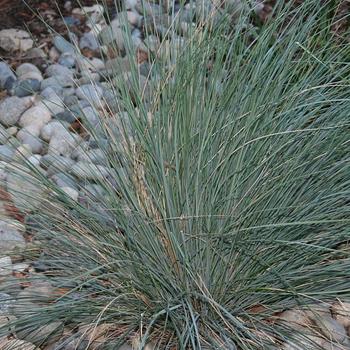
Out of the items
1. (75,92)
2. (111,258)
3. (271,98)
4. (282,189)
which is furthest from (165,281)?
(75,92)

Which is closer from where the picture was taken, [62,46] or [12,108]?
[12,108]

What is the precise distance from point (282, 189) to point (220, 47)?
1.71ft

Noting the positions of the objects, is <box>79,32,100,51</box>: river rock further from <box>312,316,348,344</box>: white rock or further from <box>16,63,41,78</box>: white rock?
<box>312,316,348,344</box>: white rock

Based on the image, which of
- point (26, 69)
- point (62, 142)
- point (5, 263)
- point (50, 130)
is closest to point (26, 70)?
point (26, 69)

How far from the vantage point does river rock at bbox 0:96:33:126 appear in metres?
3.46

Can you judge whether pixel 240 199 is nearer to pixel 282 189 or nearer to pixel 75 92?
pixel 282 189

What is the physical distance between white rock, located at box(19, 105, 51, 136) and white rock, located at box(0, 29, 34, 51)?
617 mm

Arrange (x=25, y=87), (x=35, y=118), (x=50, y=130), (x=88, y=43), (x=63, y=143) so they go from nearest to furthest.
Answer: (x=63, y=143)
(x=50, y=130)
(x=35, y=118)
(x=25, y=87)
(x=88, y=43)

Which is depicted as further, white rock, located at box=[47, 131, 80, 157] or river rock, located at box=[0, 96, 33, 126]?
river rock, located at box=[0, 96, 33, 126]

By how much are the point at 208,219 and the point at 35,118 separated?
1.41 meters

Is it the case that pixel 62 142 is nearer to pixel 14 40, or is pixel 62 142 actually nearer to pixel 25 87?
pixel 25 87

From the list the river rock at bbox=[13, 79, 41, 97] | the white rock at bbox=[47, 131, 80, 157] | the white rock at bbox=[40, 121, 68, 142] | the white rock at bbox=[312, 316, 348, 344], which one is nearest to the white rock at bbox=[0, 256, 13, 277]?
the white rock at bbox=[47, 131, 80, 157]

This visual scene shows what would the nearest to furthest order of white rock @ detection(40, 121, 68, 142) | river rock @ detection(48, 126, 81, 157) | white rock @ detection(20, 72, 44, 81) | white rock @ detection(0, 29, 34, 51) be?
river rock @ detection(48, 126, 81, 157), white rock @ detection(40, 121, 68, 142), white rock @ detection(20, 72, 44, 81), white rock @ detection(0, 29, 34, 51)

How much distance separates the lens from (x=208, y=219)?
7.32 feet
